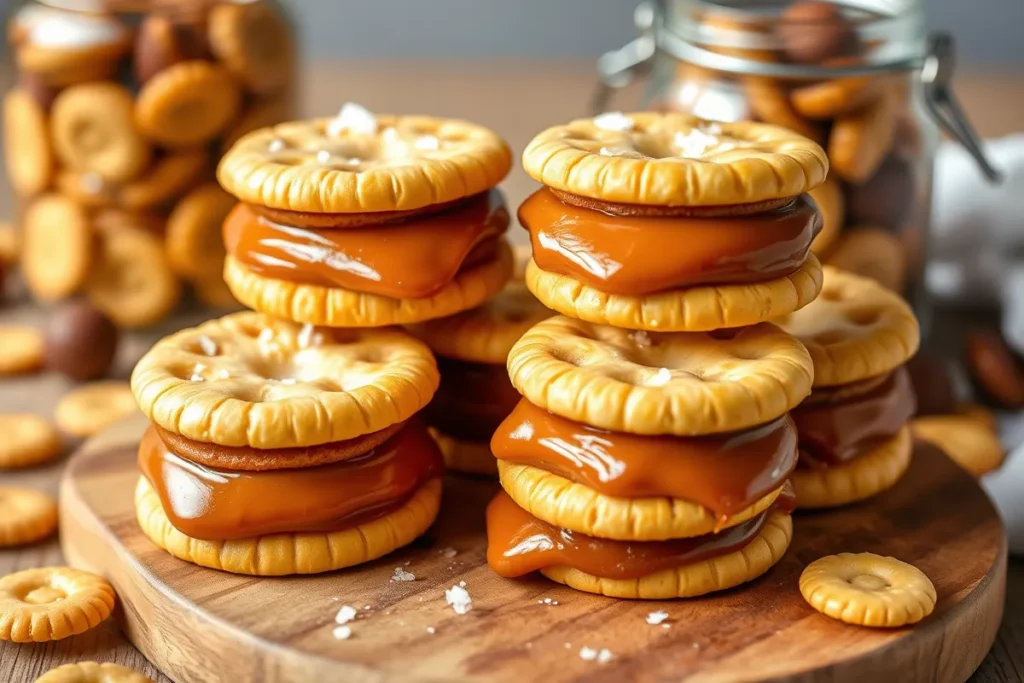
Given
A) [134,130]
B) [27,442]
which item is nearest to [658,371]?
[27,442]

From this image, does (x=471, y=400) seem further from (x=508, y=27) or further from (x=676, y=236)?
(x=508, y=27)

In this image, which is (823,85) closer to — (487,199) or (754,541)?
(487,199)

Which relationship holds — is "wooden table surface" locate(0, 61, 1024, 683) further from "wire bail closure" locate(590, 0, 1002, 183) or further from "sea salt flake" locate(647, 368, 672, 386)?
"sea salt flake" locate(647, 368, 672, 386)

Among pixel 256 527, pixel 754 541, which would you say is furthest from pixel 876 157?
pixel 256 527

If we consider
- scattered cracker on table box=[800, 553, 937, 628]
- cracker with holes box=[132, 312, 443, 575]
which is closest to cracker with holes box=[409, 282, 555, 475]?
cracker with holes box=[132, 312, 443, 575]

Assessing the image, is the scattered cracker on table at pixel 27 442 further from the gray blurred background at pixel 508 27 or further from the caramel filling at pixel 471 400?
the gray blurred background at pixel 508 27

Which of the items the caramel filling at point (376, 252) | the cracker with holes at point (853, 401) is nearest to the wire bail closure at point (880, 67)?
the cracker with holes at point (853, 401)
